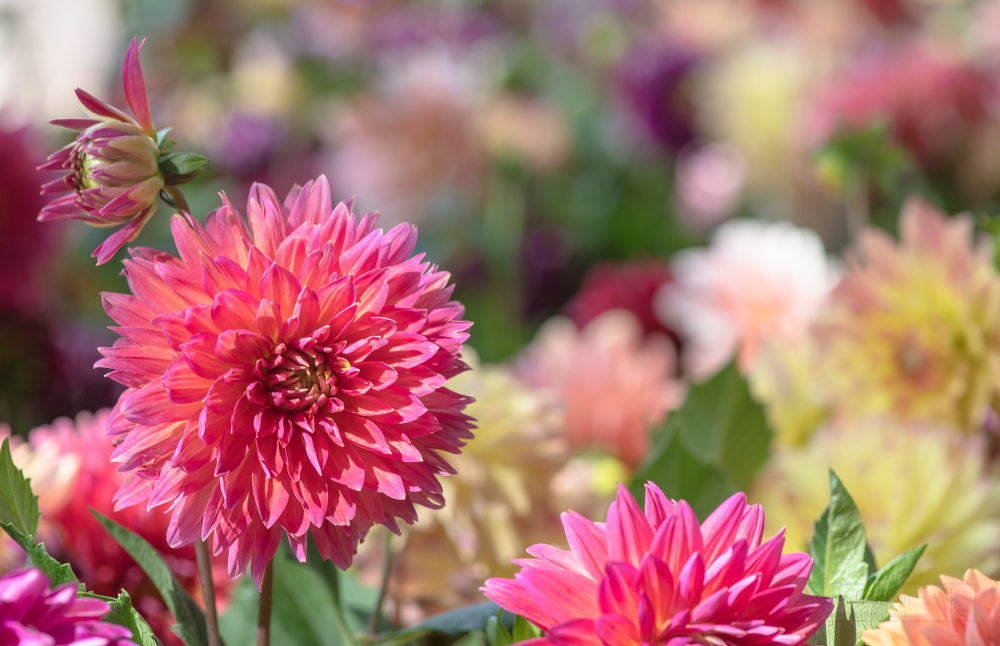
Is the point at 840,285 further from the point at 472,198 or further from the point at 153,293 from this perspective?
the point at 472,198

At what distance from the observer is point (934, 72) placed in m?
0.78

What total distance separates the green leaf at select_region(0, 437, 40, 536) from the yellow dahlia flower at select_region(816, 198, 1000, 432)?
1.25 feet

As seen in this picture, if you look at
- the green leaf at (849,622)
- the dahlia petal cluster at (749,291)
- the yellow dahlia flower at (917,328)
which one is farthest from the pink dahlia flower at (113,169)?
the dahlia petal cluster at (749,291)

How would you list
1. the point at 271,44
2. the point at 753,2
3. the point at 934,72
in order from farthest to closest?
the point at 753,2, the point at 271,44, the point at 934,72

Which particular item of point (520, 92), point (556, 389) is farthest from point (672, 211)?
point (556, 389)

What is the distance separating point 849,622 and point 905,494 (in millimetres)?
150

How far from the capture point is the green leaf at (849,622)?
0.24m

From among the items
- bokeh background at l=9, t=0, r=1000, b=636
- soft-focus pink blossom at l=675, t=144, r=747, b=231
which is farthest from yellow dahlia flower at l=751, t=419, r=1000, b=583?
soft-focus pink blossom at l=675, t=144, r=747, b=231

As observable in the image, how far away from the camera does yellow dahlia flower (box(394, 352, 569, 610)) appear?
0.40 m

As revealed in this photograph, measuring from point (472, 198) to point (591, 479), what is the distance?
2.10 ft

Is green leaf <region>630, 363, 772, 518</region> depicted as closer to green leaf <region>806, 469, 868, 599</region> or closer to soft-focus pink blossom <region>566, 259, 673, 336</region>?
green leaf <region>806, 469, 868, 599</region>

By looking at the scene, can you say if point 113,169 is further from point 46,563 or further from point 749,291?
point 749,291

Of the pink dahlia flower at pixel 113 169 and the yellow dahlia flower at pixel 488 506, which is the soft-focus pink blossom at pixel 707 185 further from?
the pink dahlia flower at pixel 113 169

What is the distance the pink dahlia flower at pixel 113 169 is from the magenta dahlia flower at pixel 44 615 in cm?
9
